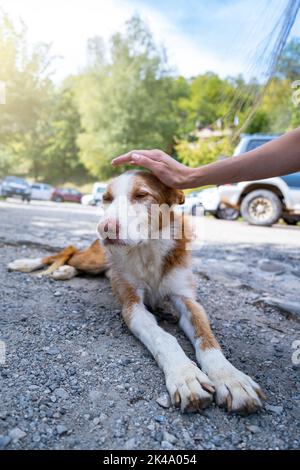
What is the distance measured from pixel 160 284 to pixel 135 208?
0.67 meters

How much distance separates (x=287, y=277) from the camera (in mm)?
4363

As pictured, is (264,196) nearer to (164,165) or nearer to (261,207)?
(261,207)

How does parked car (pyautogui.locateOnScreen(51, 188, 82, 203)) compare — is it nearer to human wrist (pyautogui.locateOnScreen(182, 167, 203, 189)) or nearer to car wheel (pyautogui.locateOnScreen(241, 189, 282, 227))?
car wheel (pyautogui.locateOnScreen(241, 189, 282, 227))

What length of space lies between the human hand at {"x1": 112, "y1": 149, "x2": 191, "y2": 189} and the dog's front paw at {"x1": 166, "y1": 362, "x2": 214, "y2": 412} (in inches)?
44.7

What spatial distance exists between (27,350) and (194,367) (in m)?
1.01

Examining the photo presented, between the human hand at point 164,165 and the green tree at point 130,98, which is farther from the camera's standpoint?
the green tree at point 130,98

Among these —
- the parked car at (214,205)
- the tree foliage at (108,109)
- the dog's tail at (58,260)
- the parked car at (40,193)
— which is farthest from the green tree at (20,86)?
the dog's tail at (58,260)

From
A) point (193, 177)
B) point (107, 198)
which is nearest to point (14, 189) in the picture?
point (107, 198)

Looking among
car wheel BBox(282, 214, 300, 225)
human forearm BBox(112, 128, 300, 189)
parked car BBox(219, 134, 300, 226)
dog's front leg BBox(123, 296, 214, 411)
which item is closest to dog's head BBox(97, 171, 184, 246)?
human forearm BBox(112, 128, 300, 189)

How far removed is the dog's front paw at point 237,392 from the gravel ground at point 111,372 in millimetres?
44

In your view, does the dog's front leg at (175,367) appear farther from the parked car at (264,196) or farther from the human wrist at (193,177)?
the parked car at (264,196)

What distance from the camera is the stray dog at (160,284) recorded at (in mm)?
1726

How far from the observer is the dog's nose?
230cm

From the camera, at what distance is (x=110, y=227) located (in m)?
2.29
